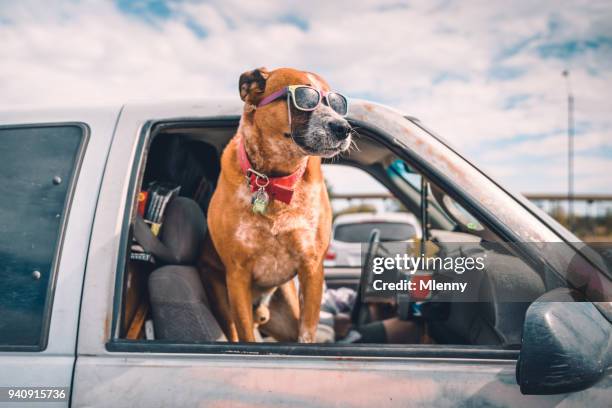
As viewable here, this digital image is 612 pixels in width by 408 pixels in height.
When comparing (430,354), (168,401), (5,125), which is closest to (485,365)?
(430,354)

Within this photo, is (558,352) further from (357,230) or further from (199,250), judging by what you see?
(357,230)

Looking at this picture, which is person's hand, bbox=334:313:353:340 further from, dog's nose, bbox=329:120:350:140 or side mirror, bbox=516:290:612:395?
side mirror, bbox=516:290:612:395

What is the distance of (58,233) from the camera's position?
1.32m

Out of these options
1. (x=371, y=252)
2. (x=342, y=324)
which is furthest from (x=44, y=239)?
(x=342, y=324)

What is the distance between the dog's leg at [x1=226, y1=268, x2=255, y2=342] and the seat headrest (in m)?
0.20

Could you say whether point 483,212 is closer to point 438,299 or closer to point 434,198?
point 438,299

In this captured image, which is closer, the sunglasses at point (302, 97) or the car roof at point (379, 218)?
the sunglasses at point (302, 97)

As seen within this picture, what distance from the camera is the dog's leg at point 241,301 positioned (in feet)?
6.25

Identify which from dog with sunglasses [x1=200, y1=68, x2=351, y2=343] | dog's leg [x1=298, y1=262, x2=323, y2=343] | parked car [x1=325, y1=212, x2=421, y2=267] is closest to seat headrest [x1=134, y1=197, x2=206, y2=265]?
dog with sunglasses [x1=200, y1=68, x2=351, y2=343]

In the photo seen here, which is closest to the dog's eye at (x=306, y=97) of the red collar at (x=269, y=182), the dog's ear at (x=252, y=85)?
the dog's ear at (x=252, y=85)

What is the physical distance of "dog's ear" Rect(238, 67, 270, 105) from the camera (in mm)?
1890

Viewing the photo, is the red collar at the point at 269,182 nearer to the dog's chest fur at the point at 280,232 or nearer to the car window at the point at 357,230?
the dog's chest fur at the point at 280,232

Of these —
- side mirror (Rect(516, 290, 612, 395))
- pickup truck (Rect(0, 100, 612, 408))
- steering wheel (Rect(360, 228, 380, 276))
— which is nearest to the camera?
side mirror (Rect(516, 290, 612, 395))

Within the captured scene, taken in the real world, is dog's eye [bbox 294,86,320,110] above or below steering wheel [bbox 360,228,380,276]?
above
